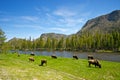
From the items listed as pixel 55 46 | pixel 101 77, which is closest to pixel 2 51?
pixel 101 77

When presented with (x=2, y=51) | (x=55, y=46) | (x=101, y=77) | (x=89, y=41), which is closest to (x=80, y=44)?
(x=89, y=41)

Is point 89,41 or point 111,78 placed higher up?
point 89,41

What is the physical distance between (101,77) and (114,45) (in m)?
113

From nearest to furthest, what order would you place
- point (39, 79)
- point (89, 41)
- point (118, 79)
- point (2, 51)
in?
point (39, 79) → point (118, 79) → point (2, 51) → point (89, 41)

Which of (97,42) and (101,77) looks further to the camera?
(97,42)

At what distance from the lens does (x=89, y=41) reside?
6142 inches

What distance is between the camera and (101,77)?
94.3ft

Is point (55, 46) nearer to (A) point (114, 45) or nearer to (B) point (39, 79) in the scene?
(A) point (114, 45)

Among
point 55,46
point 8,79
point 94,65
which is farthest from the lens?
point 55,46

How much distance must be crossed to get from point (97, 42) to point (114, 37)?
18.8 metres

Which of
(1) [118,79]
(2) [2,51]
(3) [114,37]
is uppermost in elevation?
(3) [114,37]

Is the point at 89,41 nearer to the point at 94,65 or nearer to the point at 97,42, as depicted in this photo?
the point at 97,42

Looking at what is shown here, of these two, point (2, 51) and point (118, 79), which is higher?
point (2, 51)

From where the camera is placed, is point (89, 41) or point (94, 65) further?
point (89, 41)
